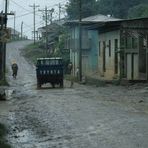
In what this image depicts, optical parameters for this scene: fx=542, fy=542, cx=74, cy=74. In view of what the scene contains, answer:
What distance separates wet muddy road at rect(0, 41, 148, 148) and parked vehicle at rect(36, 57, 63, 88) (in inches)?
336

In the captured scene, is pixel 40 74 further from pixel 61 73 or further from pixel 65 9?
pixel 65 9

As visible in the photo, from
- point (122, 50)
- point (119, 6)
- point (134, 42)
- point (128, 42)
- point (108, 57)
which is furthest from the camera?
point (119, 6)

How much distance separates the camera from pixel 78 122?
17.7 m

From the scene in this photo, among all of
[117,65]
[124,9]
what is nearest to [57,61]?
[117,65]

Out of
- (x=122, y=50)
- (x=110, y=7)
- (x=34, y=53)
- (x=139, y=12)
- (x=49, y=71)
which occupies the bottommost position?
(x=49, y=71)

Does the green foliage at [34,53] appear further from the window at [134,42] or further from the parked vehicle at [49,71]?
the parked vehicle at [49,71]

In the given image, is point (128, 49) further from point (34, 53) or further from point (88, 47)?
point (34, 53)

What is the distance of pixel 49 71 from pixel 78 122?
62.6 ft

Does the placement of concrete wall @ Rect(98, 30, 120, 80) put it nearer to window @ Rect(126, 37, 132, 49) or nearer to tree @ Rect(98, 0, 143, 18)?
window @ Rect(126, 37, 132, 49)

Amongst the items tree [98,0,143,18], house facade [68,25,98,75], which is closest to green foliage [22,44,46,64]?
tree [98,0,143,18]

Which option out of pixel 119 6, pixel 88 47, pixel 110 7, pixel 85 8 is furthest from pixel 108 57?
pixel 110 7

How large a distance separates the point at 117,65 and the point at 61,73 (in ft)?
33.1

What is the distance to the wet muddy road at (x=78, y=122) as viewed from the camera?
1384 centimetres

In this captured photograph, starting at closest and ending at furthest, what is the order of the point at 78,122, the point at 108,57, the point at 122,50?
the point at 78,122
the point at 122,50
the point at 108,57
